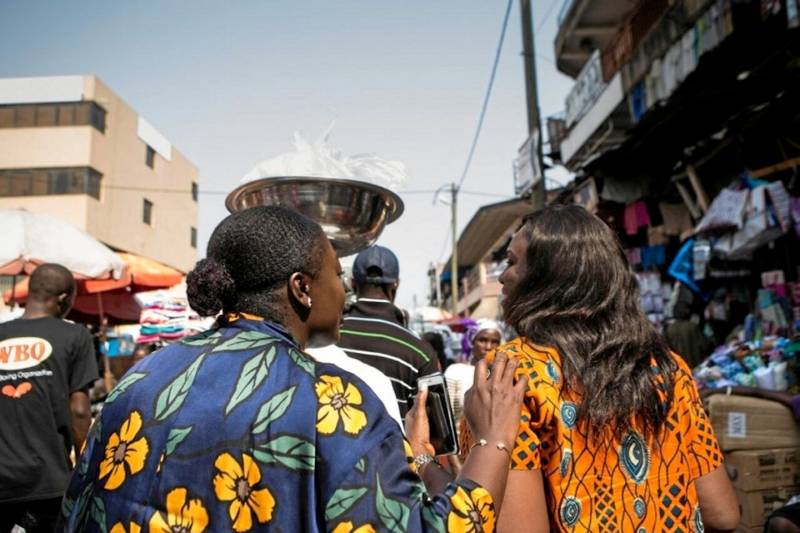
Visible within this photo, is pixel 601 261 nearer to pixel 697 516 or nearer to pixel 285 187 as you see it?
pixel 697 516

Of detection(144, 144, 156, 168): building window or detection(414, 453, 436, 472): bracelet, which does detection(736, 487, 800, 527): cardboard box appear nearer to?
detection(414, 453, 436, 472): bracelet

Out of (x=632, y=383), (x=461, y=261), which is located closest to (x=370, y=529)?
(x=632, y=383)

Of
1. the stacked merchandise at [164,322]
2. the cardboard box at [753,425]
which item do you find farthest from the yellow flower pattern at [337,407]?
the stacked merchandise at [164,322]

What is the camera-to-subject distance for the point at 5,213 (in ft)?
17.6

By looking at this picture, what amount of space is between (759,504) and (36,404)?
386 centimetres

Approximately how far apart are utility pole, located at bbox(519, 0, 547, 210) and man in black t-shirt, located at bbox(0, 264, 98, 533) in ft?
24.8

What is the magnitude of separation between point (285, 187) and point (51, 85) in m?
28.2

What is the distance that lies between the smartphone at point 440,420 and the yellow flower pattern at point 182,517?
65 cm

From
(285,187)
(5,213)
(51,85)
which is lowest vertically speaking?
(285,187)

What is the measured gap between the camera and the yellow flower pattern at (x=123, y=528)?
1124mm

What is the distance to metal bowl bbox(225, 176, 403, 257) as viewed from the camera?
7.55ft

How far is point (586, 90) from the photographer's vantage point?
1311 centimetres

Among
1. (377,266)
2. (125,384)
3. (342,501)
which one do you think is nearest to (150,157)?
(377,266)

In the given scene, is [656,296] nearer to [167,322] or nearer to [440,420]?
[167,322]
